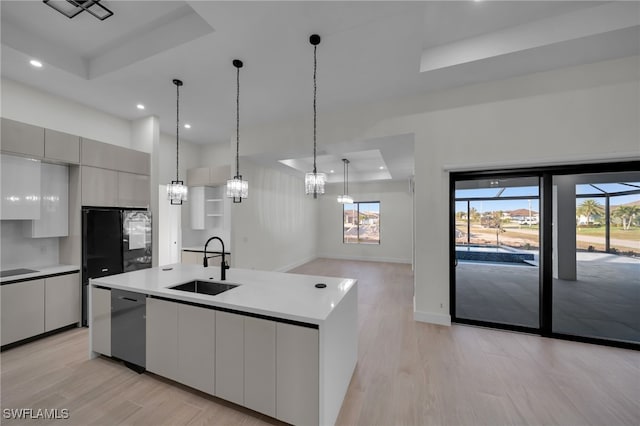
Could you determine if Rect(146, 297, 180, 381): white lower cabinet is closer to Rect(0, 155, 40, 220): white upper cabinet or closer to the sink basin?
the sink basin

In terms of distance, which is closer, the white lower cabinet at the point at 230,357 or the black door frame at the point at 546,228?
the white lower cabinet at the point at 230,357

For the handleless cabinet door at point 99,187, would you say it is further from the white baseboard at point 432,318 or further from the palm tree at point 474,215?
the palm tree at point 474,215

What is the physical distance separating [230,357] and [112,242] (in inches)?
119

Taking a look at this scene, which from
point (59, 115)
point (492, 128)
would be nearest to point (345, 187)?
point (492, 128)

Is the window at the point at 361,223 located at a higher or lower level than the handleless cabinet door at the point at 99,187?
lower

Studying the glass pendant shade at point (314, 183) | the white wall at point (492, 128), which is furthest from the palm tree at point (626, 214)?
the glass pendant shade at point (314, 183)

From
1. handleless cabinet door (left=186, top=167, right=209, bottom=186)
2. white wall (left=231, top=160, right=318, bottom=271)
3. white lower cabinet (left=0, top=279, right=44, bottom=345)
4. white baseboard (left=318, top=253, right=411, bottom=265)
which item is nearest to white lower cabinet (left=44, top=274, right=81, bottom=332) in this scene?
white lower cabinet (left=0, top=279, right=44, bottom=345)

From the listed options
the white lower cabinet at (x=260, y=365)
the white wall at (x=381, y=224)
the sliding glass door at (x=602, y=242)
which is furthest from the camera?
the white wall at (x=381, y=224)

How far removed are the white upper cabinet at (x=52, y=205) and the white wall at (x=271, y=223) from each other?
2.34 m

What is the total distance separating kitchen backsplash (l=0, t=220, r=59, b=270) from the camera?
2.91 meters

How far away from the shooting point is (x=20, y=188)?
9.16ft

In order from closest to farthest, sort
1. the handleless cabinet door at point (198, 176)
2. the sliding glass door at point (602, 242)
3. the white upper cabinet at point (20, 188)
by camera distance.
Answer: the white upper cabinet at point (20, 188) → the sliding glass door at point (602, 242) → the handleless cabinet door at point (198, 176)

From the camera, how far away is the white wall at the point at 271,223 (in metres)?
4.96

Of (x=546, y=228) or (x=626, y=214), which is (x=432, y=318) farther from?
(x=626, y=214)
